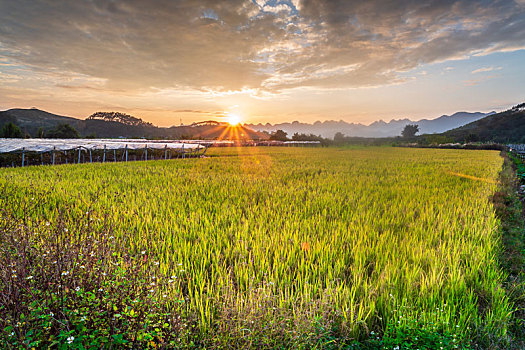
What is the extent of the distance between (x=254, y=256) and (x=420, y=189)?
682cm

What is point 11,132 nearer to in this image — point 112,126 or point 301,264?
point 301,264

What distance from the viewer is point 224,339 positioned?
194cm

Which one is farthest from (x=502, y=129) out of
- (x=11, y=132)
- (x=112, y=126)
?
(x=112, y=126)

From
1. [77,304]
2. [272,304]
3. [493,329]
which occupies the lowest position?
[493,329]

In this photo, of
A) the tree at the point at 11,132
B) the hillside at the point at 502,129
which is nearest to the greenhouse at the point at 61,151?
the tree at the point at 11,132

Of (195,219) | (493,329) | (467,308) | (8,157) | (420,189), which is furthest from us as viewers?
(8,157)

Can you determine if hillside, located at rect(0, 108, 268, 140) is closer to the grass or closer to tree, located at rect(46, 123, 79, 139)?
tree, located at rect(46, 123, 79, 139)

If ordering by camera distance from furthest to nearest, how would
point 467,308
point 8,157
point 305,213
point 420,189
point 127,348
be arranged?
point 8,157
point 420,189
point 305,213
point 467,308
point 127,348

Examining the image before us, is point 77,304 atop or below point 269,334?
atop

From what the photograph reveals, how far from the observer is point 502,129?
3578 inches

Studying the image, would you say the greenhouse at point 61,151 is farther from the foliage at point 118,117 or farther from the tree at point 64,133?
the foliage at point 118,117

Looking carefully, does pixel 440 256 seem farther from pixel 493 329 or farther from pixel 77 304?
pixel 77 304

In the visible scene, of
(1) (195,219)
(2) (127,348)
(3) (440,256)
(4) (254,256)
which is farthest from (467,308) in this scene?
(1) (195,219)

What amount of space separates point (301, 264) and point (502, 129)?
4891 inches
